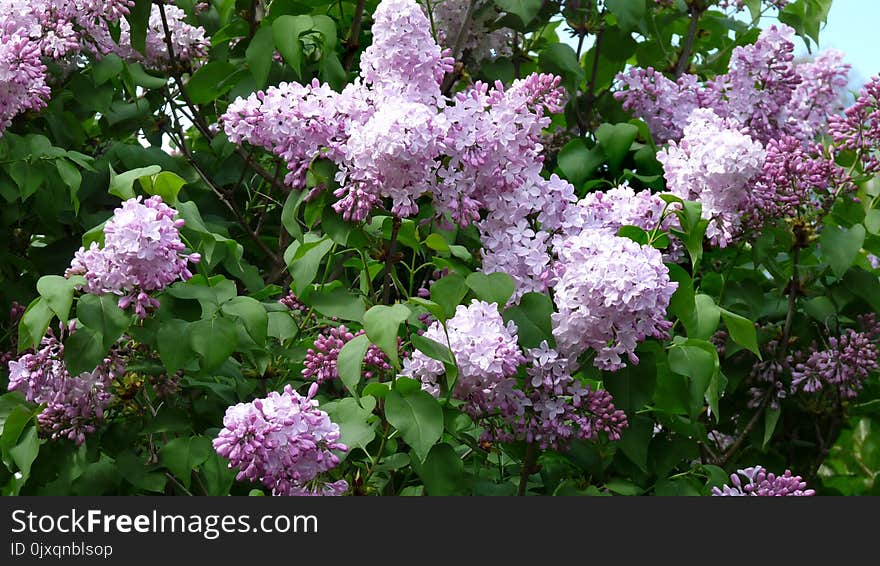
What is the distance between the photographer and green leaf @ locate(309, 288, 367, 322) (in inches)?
101

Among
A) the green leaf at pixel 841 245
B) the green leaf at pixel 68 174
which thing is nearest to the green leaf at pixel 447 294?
the green leaf at pixel 68 174

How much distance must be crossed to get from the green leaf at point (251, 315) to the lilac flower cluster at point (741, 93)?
74.0 inches

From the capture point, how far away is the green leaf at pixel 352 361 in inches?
92.3

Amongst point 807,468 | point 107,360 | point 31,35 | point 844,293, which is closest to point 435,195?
point 107,360

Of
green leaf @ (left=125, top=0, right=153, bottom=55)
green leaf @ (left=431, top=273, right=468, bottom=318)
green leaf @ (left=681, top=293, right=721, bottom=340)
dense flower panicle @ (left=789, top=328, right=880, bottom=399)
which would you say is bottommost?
dense flower panicle @ (left=789, top=328, right=880, bottom=399)

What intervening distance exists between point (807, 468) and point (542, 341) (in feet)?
6.97

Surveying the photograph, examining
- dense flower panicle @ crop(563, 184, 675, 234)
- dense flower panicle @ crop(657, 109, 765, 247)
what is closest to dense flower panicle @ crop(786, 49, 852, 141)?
dense flower panicle @ crop(657, 109, 765, 247)

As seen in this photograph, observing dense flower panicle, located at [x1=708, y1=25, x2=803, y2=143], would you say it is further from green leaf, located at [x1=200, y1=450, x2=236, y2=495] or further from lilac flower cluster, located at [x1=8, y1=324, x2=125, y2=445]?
lilac flower cluster, located at [x1=8, y1=324, x2=125, y2=445]

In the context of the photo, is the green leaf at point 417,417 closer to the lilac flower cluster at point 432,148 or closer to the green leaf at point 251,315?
the lilac flower cluster at point 432,148

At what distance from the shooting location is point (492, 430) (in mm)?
2605

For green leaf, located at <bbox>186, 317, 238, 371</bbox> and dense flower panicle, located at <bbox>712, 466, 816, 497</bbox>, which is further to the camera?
dense flower panicle, located at <bbox>712, 466, 816, 497</bbox>

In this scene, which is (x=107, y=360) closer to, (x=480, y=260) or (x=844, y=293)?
→ (x=480, y=260)

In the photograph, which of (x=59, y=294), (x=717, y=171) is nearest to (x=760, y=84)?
(x=717, y=171)

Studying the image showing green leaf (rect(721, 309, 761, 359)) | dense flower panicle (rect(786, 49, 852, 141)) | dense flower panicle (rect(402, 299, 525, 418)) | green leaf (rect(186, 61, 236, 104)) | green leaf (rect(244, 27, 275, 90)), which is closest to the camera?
dense flower panicle (rect(402, 299, 525, 418))
